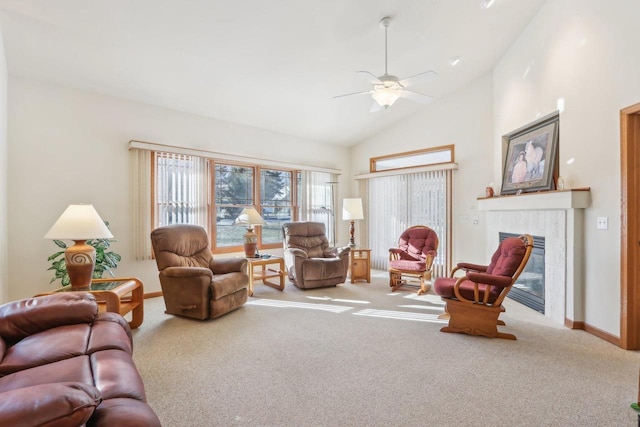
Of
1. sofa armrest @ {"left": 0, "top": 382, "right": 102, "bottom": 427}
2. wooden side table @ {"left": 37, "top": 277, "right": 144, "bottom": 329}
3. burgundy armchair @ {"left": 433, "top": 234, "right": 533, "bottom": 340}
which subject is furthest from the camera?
burgundy armchair @ {"left": 433, "top": 234, "right": 533, "bottom": 340}

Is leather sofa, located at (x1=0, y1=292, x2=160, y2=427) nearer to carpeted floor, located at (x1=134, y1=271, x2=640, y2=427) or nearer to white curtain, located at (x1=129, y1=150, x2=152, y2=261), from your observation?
carpeted floor, located at (x1=134, y1=271, x2=640, y2=427)

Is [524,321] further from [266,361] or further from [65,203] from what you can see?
[65,203]

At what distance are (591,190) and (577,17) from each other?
1807 millimetres

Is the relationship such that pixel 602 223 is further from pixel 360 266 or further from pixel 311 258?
pixel 311 258

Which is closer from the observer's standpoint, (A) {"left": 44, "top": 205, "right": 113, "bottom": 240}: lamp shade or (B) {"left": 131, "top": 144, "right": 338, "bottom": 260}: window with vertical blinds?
(A) {"left": 44, "top": 205, "right": 113, "bottom": 240}: lamp shade

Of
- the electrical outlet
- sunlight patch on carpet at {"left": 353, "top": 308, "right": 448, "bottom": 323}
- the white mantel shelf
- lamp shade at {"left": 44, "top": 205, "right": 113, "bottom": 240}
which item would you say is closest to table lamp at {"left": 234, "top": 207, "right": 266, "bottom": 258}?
sunlight patch on carpet at {"left": 353, "top": 308, "right": 448, "bottom": 323}

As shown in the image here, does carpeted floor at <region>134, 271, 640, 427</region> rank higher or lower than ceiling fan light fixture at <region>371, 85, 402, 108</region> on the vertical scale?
lower

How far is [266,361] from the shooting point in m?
2.56

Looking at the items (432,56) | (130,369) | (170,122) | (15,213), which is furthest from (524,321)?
(15,213)

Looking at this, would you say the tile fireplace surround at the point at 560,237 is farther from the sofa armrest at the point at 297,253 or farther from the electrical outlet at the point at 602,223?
the sofa armrest at the point at 297,253

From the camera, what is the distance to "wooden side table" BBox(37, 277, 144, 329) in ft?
8.96

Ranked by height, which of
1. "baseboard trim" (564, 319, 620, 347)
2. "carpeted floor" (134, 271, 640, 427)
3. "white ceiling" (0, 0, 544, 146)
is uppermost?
"white ceiling" (0, 0, 544, 146)

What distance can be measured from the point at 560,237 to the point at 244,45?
404 centimetres

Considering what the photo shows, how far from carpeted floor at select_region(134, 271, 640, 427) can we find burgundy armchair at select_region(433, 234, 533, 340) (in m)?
0.15
